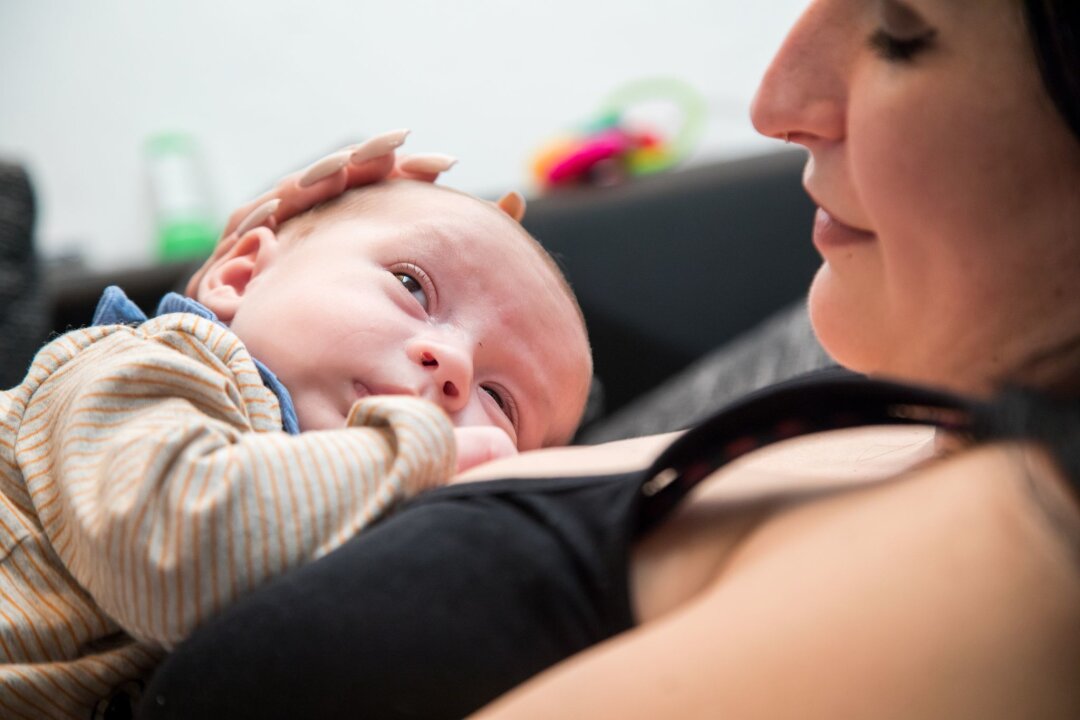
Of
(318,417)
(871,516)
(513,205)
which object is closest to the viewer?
(871,516)

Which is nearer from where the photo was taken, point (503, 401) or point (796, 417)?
point (796, 417)

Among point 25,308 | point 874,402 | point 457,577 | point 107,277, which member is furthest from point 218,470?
point 107,277

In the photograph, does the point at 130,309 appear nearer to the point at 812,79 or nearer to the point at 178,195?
the point at 812,79

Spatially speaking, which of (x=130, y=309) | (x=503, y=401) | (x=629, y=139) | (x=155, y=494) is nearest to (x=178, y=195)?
(x=629, y=139)

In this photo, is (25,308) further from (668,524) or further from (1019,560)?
(1019,560)

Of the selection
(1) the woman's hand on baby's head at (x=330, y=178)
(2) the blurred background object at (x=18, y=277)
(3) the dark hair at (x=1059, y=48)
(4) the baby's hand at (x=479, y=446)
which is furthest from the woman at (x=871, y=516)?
(2) the blurred background object at (x=18, y=277)

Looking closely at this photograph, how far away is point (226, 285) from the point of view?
3.40ft

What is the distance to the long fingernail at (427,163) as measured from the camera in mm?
1150

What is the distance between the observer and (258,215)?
1.10 m

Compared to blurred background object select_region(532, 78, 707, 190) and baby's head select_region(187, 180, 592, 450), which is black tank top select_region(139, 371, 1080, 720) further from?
blurred background object select_region(532, 78, 707, 190)

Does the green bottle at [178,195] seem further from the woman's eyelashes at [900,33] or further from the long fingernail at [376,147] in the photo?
the woman's eyelashes at [900,33]

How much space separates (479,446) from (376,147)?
39 cm

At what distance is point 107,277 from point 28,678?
66.4 inches

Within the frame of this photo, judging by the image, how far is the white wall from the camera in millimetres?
2617
